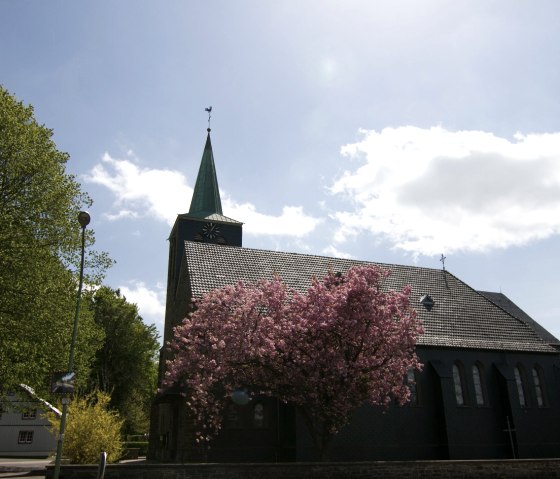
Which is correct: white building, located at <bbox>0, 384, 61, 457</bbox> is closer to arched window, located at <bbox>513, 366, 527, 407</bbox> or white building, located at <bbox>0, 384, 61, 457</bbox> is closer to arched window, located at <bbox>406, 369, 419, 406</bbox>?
arched window, located at <bbox>406, 369, 419, 406</bbox>

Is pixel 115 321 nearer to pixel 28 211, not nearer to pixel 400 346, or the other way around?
pixel 28 211

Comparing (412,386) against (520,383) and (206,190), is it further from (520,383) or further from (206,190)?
(206,190)

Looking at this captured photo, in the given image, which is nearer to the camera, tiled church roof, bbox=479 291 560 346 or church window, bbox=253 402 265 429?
church window, bbox=253 402 265 429

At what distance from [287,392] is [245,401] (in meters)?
3.34

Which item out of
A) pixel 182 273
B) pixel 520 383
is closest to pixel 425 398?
pixel 520 383

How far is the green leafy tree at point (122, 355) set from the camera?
46906 millimetres

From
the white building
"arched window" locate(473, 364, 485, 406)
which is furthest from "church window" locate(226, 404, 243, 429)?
the white building

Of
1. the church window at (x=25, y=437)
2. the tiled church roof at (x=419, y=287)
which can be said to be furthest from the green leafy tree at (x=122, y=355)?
the tiled church roof at (x=419, y=287)

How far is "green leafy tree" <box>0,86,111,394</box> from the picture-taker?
66.6 feet

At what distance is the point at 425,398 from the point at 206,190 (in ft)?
80.3

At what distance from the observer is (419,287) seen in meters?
33.3

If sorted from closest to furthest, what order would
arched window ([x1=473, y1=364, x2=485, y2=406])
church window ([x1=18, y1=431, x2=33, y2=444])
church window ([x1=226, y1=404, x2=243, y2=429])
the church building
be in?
church window ([x1=226, y1=404, x2=243, y2=429]) < the church building < arched window ([x1=473, y1=364, x2=485, y2=406]) < church window ([x1=18, y1=431, x2=33, y2=444])

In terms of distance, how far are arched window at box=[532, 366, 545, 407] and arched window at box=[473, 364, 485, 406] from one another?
3.69 meters

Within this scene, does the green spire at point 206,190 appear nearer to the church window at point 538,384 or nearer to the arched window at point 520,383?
the arched window at point 520,383
